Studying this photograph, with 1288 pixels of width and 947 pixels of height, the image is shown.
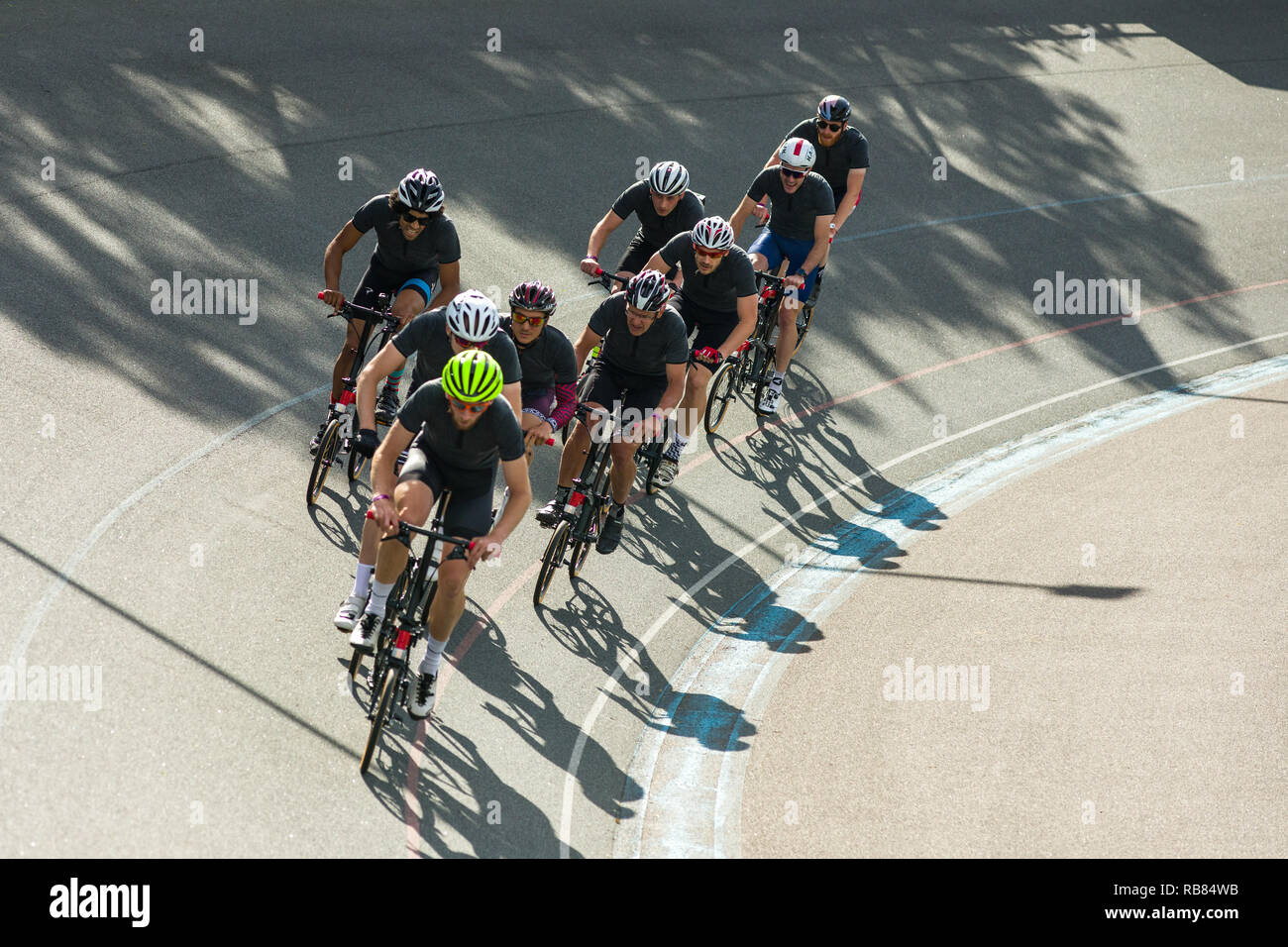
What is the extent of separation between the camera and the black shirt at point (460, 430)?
252 inches

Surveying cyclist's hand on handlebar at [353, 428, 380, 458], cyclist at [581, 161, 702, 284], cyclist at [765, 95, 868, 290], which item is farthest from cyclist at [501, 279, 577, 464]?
cyclist at [765, 95, 868, 290]

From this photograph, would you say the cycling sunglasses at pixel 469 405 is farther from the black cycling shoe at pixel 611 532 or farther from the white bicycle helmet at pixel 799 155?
the white bicycle helmet at pixel 799 155

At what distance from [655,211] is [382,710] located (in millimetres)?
5330

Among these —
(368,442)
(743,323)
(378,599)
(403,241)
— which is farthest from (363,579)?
(743,323)

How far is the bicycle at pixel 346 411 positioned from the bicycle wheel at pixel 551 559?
146 centimetres

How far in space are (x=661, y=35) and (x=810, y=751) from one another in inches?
568

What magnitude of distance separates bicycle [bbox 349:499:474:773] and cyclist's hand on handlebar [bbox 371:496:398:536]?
0.03m

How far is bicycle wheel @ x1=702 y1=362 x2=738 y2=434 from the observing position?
35.8ft

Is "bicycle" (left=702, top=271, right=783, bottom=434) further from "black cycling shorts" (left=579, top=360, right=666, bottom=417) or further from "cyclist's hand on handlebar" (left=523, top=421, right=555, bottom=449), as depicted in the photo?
"cyclist's hand on handlebar" (left=523, top=421, right=555, bottom=449)

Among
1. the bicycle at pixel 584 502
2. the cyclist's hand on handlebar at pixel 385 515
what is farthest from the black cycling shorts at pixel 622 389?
the cyclist's hand on handlebar at pixel 385 515

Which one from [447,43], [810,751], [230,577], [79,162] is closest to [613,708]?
[810,751]

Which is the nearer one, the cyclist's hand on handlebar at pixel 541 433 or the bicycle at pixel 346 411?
the cyclist's hand on handlebar at pixel 541 433

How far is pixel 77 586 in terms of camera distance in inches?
292

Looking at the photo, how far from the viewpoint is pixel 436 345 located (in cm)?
743
